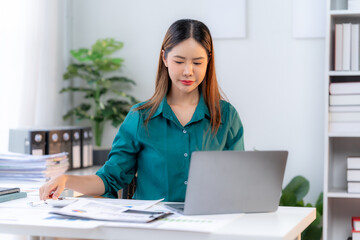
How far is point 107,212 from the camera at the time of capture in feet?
4.93

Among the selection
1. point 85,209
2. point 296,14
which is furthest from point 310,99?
point 85,209

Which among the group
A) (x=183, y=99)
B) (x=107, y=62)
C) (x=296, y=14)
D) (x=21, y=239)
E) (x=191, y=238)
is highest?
(x=296, y=14)

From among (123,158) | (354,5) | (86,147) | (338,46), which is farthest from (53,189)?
(354,5)

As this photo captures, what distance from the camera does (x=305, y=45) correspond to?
351 centimetres

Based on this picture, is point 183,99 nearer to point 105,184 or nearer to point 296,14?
point 105,184

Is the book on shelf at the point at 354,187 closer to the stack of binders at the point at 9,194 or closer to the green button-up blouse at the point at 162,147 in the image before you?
the green button-up blouse at the point at 162,147

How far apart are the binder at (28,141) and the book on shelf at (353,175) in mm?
1674

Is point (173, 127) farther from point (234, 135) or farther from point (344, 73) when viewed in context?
point (344, 73)

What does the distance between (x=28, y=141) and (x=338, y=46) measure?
5.77 feet

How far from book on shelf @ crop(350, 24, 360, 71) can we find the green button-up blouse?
1.37 metres

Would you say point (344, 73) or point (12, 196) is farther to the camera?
point (344, 73)

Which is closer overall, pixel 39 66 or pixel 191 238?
pixel 191 238

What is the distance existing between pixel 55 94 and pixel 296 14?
1.62 meters

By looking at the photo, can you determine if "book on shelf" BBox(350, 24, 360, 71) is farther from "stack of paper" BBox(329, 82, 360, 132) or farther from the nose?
the nose
